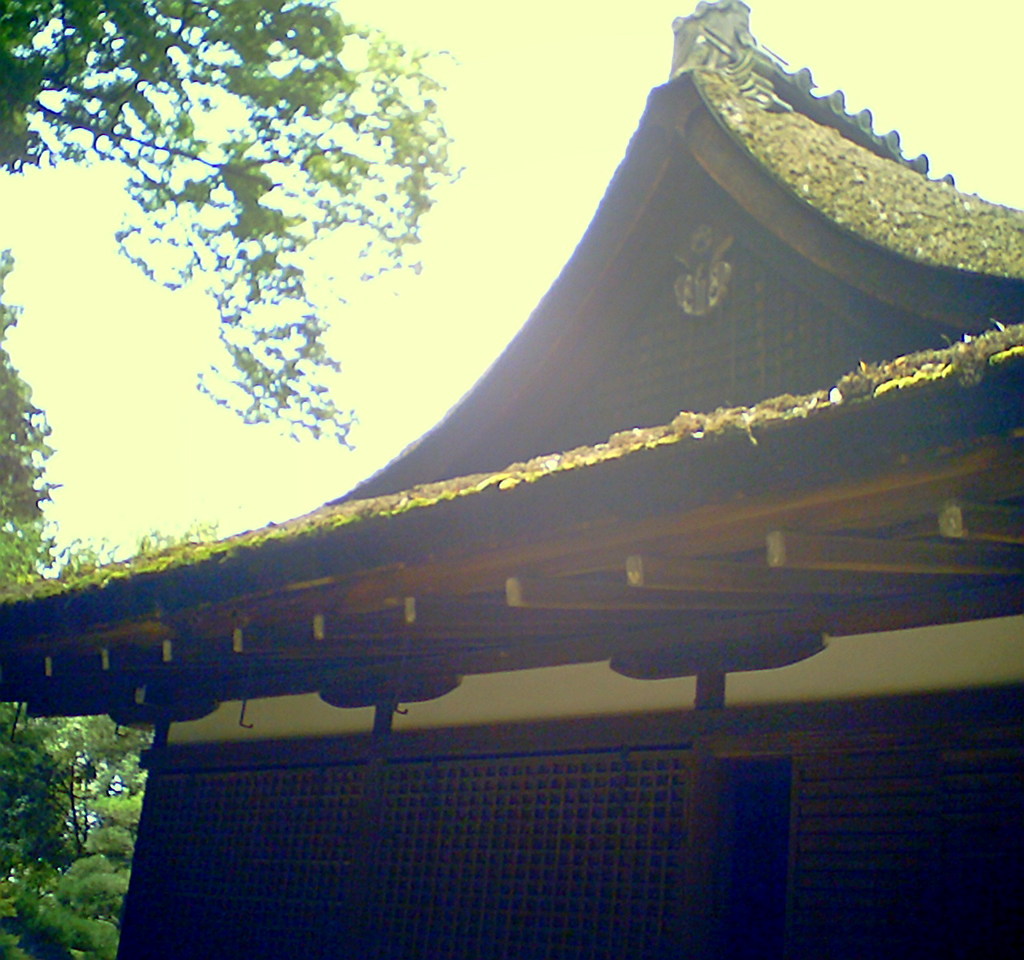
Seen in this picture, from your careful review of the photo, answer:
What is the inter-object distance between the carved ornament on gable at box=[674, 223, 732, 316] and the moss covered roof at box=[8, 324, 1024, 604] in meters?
2.79

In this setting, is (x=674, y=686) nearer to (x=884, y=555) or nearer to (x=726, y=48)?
(x=884, y=555)

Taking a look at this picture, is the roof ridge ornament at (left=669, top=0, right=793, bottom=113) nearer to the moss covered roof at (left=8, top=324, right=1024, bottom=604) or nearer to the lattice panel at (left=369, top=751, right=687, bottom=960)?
the moss covered roof at (left=8, top=324, right=1024, bottom=604)

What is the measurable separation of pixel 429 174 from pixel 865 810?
794 cm

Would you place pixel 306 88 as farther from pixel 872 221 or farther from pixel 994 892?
pixel 994 892

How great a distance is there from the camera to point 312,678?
6914mm

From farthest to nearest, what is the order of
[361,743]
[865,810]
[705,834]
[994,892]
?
[361,743], [705,834], [865,810], [994,892]

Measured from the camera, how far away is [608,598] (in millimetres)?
4453

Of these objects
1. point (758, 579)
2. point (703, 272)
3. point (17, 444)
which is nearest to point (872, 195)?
point (703, 272)

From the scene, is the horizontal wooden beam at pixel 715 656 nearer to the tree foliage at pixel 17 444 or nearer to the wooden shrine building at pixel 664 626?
the wooden shrine building at pixel 664 626

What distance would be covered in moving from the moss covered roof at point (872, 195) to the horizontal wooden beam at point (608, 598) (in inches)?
80.9

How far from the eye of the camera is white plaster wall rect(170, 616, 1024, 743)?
436 centimetres

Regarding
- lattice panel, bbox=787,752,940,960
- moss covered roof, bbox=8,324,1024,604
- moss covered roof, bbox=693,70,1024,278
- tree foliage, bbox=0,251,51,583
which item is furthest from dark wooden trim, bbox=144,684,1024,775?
tree foliage, bbox=0,251,51,583

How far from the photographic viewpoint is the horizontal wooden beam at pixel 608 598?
425cm

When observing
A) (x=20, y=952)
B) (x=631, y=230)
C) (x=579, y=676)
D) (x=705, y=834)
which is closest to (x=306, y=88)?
(x=631, y=230)
